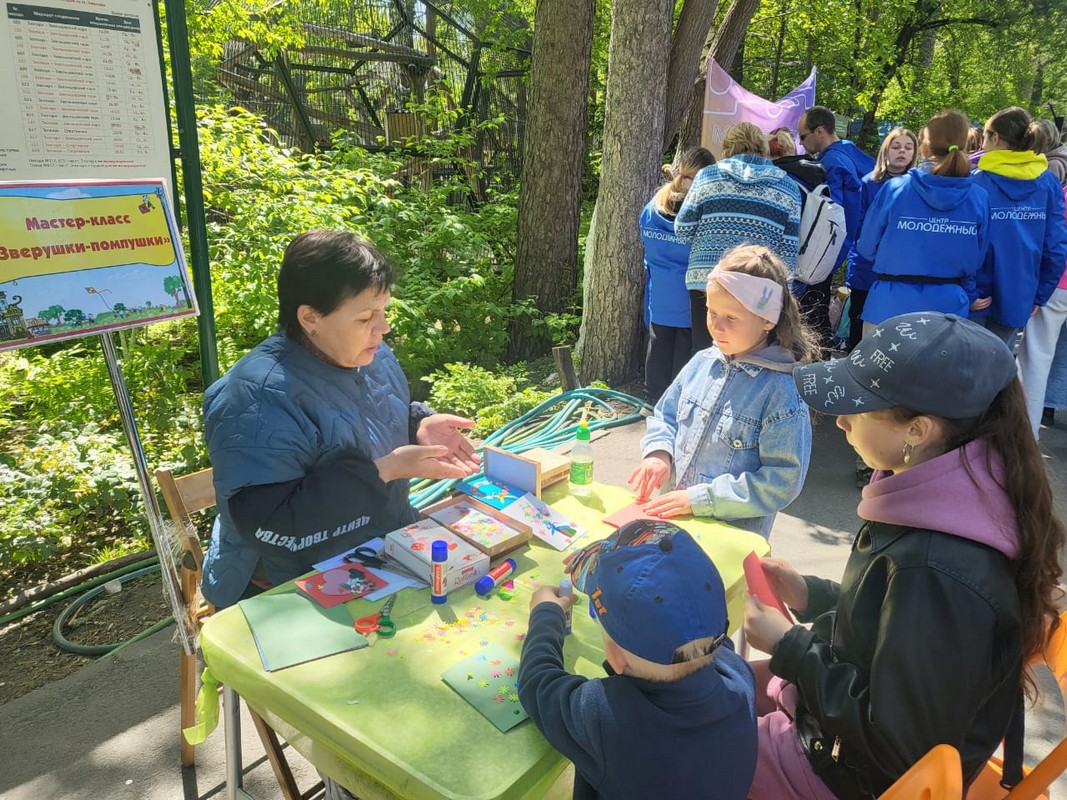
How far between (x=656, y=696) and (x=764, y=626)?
470 millimetres

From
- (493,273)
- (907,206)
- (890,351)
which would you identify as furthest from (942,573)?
(493,273)

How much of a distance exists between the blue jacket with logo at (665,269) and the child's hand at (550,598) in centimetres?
324

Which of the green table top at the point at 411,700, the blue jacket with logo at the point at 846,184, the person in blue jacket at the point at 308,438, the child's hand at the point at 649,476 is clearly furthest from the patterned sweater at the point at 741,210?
the green table top at the point at 411,700

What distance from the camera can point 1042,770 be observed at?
1.38 metres

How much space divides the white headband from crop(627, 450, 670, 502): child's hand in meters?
0.59

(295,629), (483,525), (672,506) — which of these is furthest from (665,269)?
(295,629)

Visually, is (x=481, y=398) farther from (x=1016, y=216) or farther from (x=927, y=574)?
(x=927, y=574)

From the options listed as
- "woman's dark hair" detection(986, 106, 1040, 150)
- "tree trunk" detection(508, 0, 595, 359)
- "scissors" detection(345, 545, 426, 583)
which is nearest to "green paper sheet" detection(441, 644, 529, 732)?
"scissors" detection(345, 545, 426, 583)

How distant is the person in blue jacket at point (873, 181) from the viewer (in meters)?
5.01

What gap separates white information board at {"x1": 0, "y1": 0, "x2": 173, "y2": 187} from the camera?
2.50 m

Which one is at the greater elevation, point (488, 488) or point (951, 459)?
point (951, 459)

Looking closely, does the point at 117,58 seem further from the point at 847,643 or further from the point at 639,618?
the point at 847,643

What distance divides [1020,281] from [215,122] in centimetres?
530

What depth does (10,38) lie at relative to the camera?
96.8 inches
